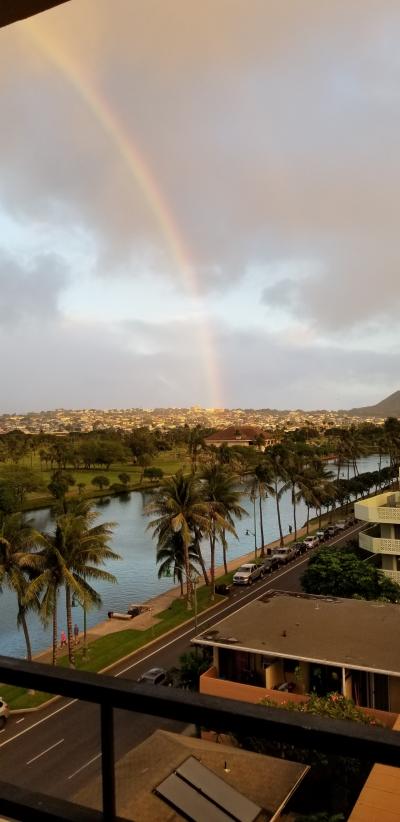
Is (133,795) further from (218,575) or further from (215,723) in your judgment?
(218,575)

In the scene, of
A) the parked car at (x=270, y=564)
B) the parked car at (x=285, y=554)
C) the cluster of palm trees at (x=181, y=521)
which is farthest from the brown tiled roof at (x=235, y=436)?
the cluster of palm trees at (x=181, y=521)

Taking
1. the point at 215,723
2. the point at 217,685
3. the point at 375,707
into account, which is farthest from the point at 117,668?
the point at 215,723

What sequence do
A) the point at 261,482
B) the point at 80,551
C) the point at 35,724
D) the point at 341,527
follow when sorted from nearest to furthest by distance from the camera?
the point at 35,724 < the point at 80,551 < the point at 261,482 < the point at 341,527

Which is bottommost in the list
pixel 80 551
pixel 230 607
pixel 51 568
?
pixel 230 607

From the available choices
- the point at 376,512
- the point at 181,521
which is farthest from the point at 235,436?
the point at 376,512

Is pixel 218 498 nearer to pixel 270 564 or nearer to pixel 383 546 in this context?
pixel 270 564
